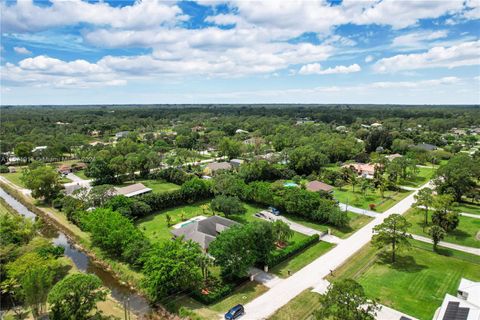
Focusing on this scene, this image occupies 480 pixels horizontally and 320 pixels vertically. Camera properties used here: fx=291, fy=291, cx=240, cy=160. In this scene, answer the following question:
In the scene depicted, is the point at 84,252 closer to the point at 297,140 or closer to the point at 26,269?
the point at 26,269

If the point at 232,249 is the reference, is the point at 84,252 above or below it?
below

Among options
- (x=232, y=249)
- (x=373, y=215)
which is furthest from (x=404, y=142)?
(x=232, y=249)

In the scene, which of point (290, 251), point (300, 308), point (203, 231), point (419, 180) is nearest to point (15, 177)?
point (203, 231)

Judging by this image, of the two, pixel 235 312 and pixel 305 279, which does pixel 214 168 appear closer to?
pixel 305 279

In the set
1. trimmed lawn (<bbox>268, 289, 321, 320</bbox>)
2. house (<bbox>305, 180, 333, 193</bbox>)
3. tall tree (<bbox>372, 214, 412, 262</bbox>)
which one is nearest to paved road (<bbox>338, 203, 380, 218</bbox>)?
house (<bbox>305, 180, 333, 193</bbox>)

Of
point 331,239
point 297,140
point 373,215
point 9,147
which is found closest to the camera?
point 331,239

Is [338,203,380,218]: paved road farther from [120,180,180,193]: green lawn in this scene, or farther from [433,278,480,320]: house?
[120,180,180,193]: green lawn
